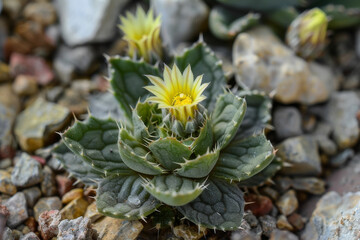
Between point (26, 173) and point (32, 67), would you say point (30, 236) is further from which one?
point (32, 67)

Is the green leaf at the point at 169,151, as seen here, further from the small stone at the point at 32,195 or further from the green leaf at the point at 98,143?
the small stone at the point at 32,195

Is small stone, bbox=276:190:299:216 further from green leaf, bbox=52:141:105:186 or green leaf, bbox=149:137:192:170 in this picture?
green leaf, bbox=52:141:105:186

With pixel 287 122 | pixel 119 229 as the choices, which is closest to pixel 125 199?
pixel 119 229

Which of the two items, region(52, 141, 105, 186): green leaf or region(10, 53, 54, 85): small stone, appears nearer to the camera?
region(52, 141, 105, 186): green leaf

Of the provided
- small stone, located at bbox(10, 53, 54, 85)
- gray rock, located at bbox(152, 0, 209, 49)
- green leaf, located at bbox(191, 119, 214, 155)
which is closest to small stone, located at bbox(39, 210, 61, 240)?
green leaf, located at bbox(191, 119, 214, 155)

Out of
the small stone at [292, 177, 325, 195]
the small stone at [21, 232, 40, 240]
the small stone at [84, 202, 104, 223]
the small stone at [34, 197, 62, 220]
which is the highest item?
the small stone at [21, 232, 40, 240]

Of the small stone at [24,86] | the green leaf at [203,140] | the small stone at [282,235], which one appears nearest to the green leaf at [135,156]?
the green leaf at [203,140]

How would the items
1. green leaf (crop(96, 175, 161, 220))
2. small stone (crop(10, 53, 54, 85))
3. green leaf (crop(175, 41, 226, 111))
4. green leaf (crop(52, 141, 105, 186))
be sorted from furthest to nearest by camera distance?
small stone (crop(10, 53, 54, 85)) < green leaf (crop(175, 41, 226, 111)) < green leaf (crop(52, 141, 105, 186)) < green leaf (crop(96, 175, 161, 220))

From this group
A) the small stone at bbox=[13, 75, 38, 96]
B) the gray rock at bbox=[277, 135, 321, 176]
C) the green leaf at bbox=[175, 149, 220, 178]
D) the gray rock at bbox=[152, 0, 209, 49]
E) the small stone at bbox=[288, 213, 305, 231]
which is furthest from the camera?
the small stone at bbox=[13, 75, 38, 96]
